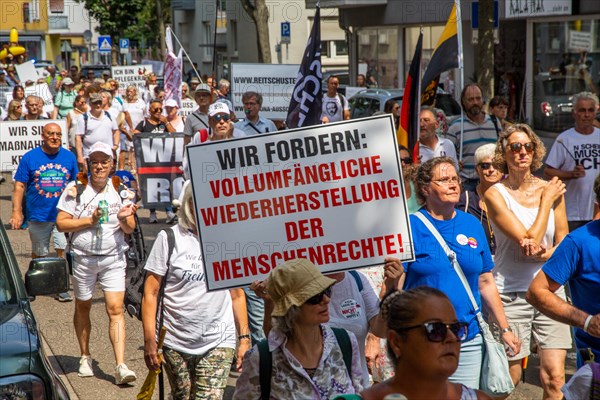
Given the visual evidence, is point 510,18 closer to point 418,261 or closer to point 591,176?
point 591,176

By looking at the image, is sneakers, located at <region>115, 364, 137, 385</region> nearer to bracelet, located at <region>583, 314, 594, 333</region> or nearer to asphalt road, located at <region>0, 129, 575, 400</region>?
asphalt road, located at <region>0, 129, 575, 400</region>

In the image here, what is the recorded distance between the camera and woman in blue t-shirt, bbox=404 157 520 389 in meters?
5.31

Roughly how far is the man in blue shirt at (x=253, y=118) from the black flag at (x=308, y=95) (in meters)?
1.79

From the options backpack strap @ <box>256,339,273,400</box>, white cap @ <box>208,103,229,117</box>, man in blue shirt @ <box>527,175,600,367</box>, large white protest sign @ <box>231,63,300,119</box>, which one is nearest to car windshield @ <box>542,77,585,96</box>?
large white protest sign @ <box>231,63,300,119</box>

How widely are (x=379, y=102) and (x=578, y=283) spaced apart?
16.0 m

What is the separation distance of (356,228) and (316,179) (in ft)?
1.01

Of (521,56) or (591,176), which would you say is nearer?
(591,176)

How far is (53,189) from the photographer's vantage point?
10109 millimetres

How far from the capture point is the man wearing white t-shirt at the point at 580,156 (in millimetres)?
8797

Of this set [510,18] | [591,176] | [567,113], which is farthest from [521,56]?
[591,176]

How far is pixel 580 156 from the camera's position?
8828mm

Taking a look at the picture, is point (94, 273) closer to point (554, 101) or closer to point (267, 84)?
point (267, 84)

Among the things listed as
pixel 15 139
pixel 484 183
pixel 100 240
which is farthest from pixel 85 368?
pixel 15 139

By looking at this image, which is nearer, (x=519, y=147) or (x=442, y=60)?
(x=519, y=147)
